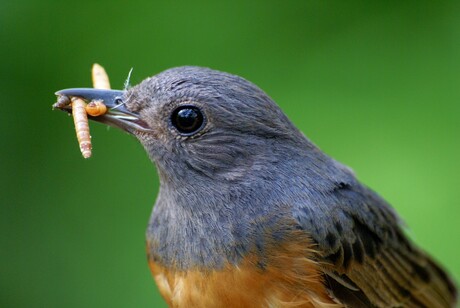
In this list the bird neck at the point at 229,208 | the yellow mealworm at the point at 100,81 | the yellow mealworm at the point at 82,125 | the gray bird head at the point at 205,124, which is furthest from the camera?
the yellow mealworm at the point at 100,81

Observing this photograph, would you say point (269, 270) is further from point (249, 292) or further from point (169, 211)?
point (169, 211)

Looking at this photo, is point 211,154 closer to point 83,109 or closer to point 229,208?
point 229,208

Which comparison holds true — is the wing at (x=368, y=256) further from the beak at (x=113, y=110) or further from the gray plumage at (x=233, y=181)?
the beak at (x=113, y=110)

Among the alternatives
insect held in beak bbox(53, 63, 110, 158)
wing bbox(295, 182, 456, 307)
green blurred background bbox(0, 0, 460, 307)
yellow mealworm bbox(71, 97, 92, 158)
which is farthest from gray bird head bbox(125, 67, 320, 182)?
green blurred background bbox(0, 0, 460, 307)

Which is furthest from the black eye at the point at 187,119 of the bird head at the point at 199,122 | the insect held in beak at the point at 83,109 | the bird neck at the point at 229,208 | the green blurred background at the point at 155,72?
the green blurred background at the point at 155,72

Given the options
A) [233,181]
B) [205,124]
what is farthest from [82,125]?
[233,181]
